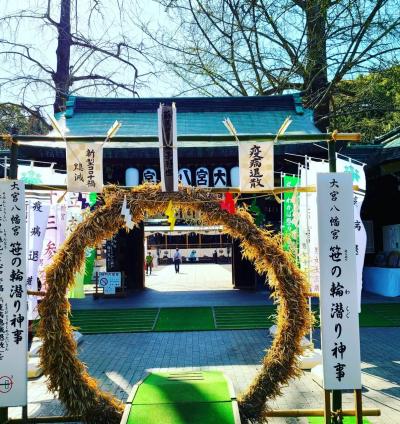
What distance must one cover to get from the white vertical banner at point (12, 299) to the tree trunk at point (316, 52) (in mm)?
16047

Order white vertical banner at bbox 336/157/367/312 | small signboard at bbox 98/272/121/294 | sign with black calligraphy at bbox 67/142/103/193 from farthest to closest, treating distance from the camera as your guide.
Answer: small signboard at bbox 98/272/121/294 → white vertical banner at bbox 336/157/367/312 → sign with black calligraphy at bbox 67/142/103/193

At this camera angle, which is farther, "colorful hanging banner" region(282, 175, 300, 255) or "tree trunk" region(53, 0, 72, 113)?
"tree trunk" region(53, 0, 72, 113)

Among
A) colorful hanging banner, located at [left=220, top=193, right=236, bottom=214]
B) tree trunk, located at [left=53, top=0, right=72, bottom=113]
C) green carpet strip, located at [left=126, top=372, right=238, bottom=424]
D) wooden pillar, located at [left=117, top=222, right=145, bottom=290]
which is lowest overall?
green carpet strip, located at [left=126, top=372, right=238, bottom=424]

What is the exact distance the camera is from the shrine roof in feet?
50.1

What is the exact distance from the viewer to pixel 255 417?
4.56 meters

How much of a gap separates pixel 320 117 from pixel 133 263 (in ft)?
37.4

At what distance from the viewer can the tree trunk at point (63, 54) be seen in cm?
2184

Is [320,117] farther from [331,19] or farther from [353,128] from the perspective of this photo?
[331,19]

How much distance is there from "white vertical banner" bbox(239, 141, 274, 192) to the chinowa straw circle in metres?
0.39

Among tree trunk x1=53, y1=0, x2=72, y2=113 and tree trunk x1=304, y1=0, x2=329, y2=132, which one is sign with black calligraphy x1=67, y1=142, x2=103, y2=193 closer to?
tree trunk x1=304, y1=0, x2=329, y2=132

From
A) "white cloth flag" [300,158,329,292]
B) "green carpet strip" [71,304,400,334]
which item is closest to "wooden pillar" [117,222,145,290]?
"green carpet strip" [71,304,400,334]

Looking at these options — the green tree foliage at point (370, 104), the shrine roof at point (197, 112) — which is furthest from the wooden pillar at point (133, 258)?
the green tree foliage at point (370, 104)

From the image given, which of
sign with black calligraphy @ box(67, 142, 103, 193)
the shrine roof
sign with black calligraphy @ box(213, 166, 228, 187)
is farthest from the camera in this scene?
the shrine roof

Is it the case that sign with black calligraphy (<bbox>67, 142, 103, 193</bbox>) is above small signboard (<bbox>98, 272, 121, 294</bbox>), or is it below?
above
